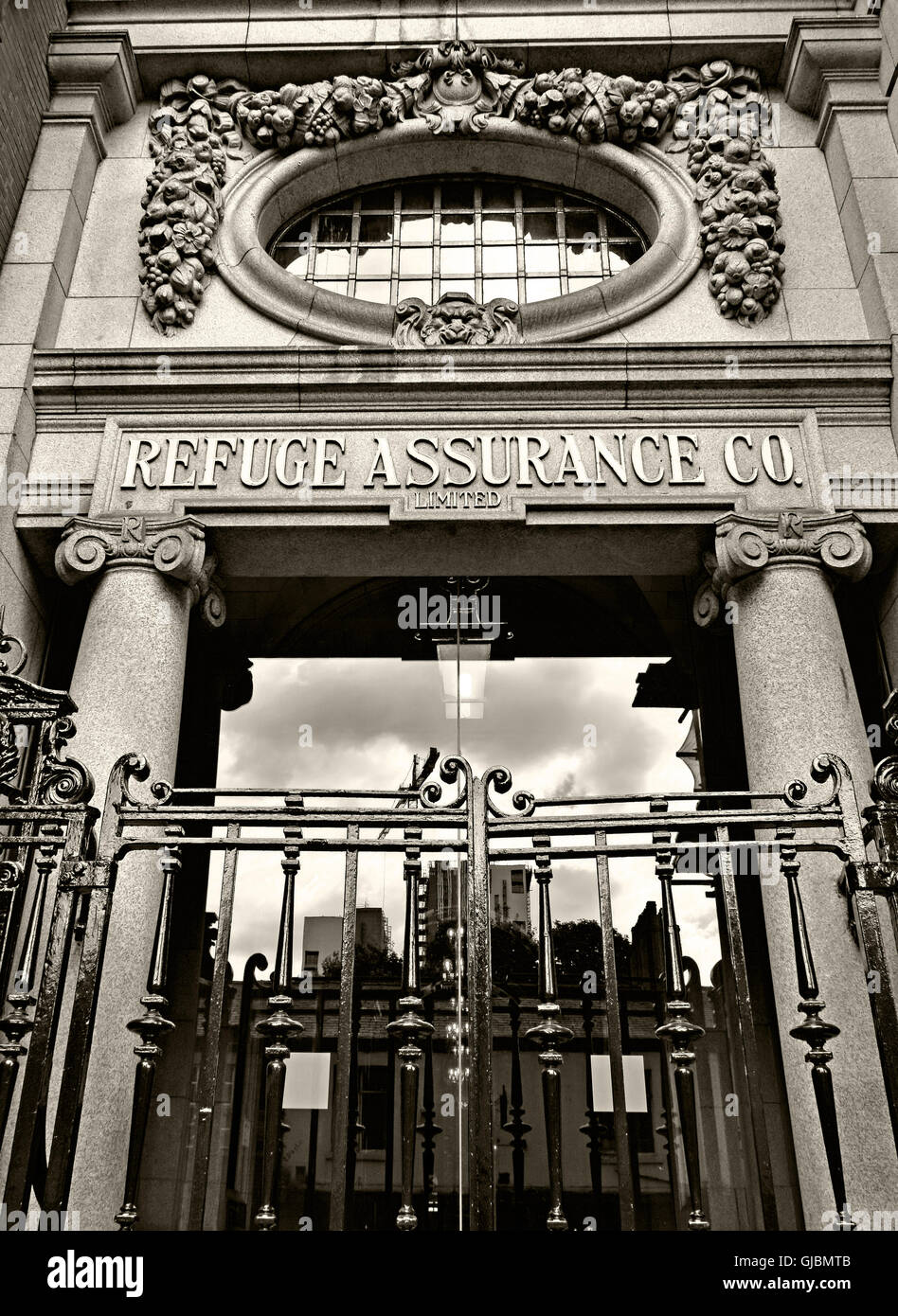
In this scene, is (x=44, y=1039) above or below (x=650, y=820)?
below

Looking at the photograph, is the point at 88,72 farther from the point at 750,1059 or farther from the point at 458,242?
the point at 750,1059

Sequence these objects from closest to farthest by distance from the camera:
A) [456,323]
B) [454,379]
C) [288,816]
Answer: [288,816] → [454,379] → [456,323]

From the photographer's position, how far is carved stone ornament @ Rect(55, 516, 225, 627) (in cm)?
839

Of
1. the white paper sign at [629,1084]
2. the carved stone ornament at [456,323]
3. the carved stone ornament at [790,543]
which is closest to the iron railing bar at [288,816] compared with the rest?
the white paper sign at [629,1084]

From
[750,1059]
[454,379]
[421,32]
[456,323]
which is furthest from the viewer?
[421,32]

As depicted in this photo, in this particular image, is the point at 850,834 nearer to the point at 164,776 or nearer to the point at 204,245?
the point at 164,776

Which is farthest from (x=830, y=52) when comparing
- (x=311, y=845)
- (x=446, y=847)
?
(x=311, y=845)

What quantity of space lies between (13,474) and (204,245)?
268 centimetres

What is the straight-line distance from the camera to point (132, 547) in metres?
8.41

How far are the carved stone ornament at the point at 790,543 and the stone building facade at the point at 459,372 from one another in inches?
1.0

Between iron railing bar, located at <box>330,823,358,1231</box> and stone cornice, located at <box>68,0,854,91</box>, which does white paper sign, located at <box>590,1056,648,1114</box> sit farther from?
stone cornice, located at <box>68,0,854,91</box>

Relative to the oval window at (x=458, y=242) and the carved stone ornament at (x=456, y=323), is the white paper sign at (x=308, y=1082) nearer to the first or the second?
the carved stone ornament at (x=456, y=323)

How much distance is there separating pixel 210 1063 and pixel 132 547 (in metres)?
4.60

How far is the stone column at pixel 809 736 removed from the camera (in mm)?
6473
